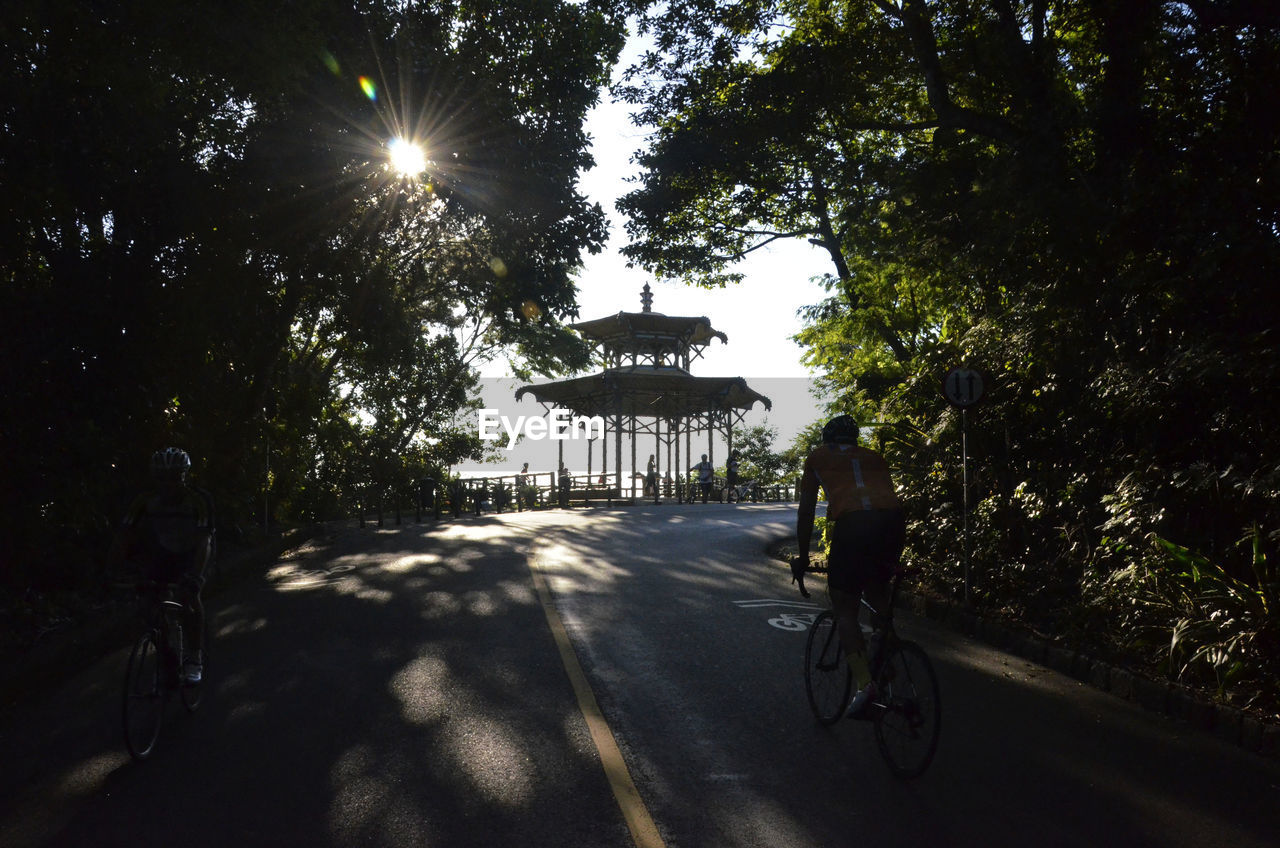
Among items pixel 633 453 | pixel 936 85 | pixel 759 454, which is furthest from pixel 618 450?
pixel 936 85

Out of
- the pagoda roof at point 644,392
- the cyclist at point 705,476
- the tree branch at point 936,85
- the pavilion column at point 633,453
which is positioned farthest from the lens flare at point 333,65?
the cyclist at point 705,476

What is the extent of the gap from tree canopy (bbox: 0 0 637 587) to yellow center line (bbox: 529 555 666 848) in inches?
263

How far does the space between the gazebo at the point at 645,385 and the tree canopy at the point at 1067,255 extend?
20.1m

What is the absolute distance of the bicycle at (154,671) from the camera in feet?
20.4

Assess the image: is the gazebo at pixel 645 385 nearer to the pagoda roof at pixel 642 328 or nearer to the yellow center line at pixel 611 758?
the pagoda roof at pixel 642 328

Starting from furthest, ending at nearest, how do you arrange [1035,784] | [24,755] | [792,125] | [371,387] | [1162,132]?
[371,387]
[792,125]
[1162,132]
[24,755]
[1035,784]

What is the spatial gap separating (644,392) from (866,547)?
3239 cm

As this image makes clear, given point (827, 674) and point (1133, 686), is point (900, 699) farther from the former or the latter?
point (1133, 686)

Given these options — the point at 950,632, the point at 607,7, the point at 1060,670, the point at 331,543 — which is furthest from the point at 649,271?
the point at 1060,670

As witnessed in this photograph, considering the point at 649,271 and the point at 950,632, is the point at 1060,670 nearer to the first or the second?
the point at 950,632

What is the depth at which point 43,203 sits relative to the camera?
11.7 meters

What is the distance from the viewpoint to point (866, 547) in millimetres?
6215

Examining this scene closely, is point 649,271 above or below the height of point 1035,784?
above

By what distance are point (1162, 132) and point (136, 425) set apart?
12251 millimetres
